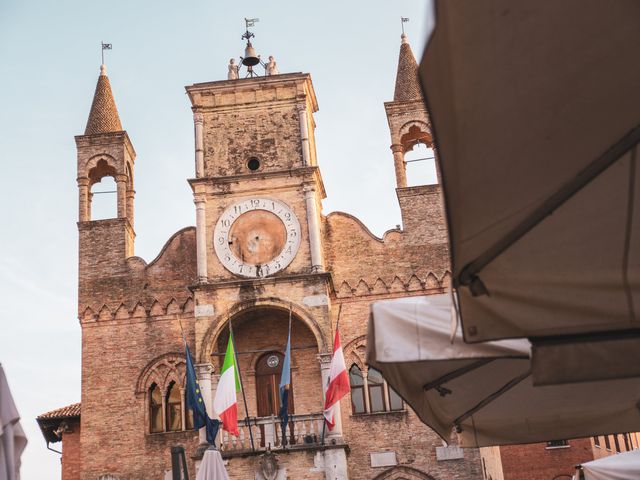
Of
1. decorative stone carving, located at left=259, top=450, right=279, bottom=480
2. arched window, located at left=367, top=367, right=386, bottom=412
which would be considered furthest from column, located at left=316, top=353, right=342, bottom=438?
decorative stone carving, located at left=259, top=450, right=279, bottom=480

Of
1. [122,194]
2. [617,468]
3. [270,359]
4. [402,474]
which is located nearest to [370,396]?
[402,474]

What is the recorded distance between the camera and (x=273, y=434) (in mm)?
18859

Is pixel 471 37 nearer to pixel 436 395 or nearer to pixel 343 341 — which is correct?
pixel 436 395

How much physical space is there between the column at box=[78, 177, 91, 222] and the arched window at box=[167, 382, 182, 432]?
496 cm

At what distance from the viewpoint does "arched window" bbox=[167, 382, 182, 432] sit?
20531 mm

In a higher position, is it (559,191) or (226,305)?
(226,305)

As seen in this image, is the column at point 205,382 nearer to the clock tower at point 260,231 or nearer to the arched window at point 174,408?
the clock tower at point 260,231

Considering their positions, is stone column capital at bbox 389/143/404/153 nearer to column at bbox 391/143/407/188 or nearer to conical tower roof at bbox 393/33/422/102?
column at bbox 391/143/407/188

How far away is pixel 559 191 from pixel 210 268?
58.1ft

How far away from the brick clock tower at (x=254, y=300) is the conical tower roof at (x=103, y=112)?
2.87 feet

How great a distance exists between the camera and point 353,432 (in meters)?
19.9

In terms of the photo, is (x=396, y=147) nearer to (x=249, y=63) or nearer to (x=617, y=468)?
(x=249, y=63)

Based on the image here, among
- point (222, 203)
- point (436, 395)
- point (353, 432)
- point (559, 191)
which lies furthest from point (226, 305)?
point (559, 191)

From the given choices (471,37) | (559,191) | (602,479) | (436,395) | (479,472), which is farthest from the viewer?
(479,472)
